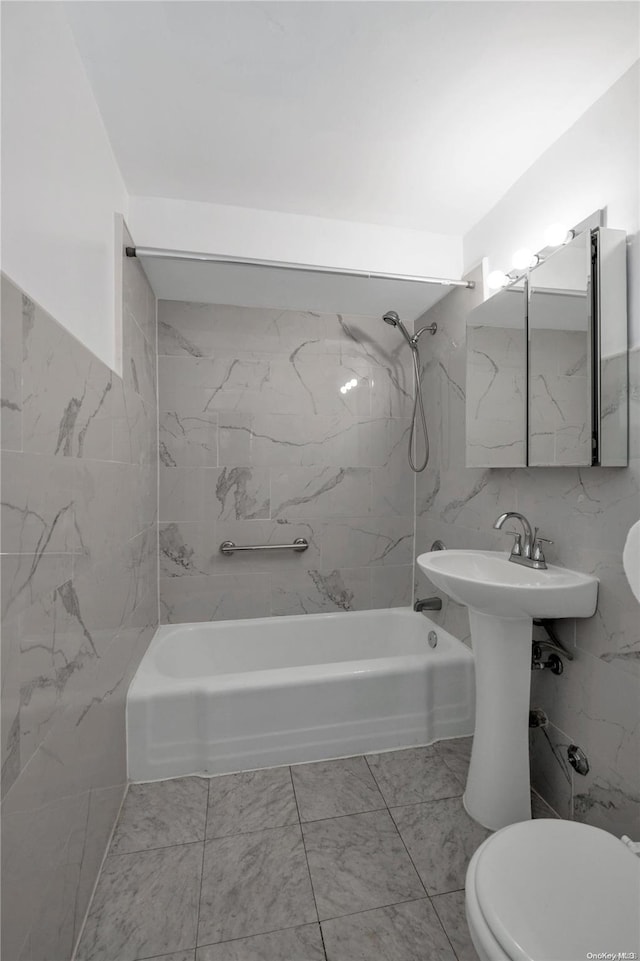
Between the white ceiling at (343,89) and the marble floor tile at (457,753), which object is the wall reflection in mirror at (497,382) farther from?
the marble floor tile at (457,753)

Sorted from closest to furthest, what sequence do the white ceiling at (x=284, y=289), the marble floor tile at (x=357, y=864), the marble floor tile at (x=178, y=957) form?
the marble floor tile at (x=178, y=957) → the marble floor tile at (x=357, y=864) → the white ceiling at (x=284, y=289)

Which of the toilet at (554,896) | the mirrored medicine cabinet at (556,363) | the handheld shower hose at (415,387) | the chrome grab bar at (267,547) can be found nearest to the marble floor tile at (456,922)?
A: the toilet at (554,896)

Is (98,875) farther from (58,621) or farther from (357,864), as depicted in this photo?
(58,621)

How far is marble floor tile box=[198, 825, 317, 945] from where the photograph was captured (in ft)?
3.89

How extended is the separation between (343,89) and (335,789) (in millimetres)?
2487

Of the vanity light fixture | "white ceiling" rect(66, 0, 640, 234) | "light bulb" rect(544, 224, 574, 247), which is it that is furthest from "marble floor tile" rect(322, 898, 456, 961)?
"white ceiling" rect(66, 0, 640, 234)

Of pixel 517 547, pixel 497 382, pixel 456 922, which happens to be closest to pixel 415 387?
pixel 497 382

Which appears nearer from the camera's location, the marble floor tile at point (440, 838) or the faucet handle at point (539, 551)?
the marble floor tile at point (440, 838)

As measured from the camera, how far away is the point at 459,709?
79.9 inches

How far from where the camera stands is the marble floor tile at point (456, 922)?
43.9 inches

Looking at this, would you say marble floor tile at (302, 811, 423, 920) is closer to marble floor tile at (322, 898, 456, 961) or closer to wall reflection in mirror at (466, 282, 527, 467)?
marble floor tile at (322, 898, 456, 961)

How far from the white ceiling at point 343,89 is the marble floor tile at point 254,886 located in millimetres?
2456

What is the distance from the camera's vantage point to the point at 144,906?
1233 millimetres

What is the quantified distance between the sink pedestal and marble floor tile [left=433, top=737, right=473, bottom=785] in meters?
0.26
